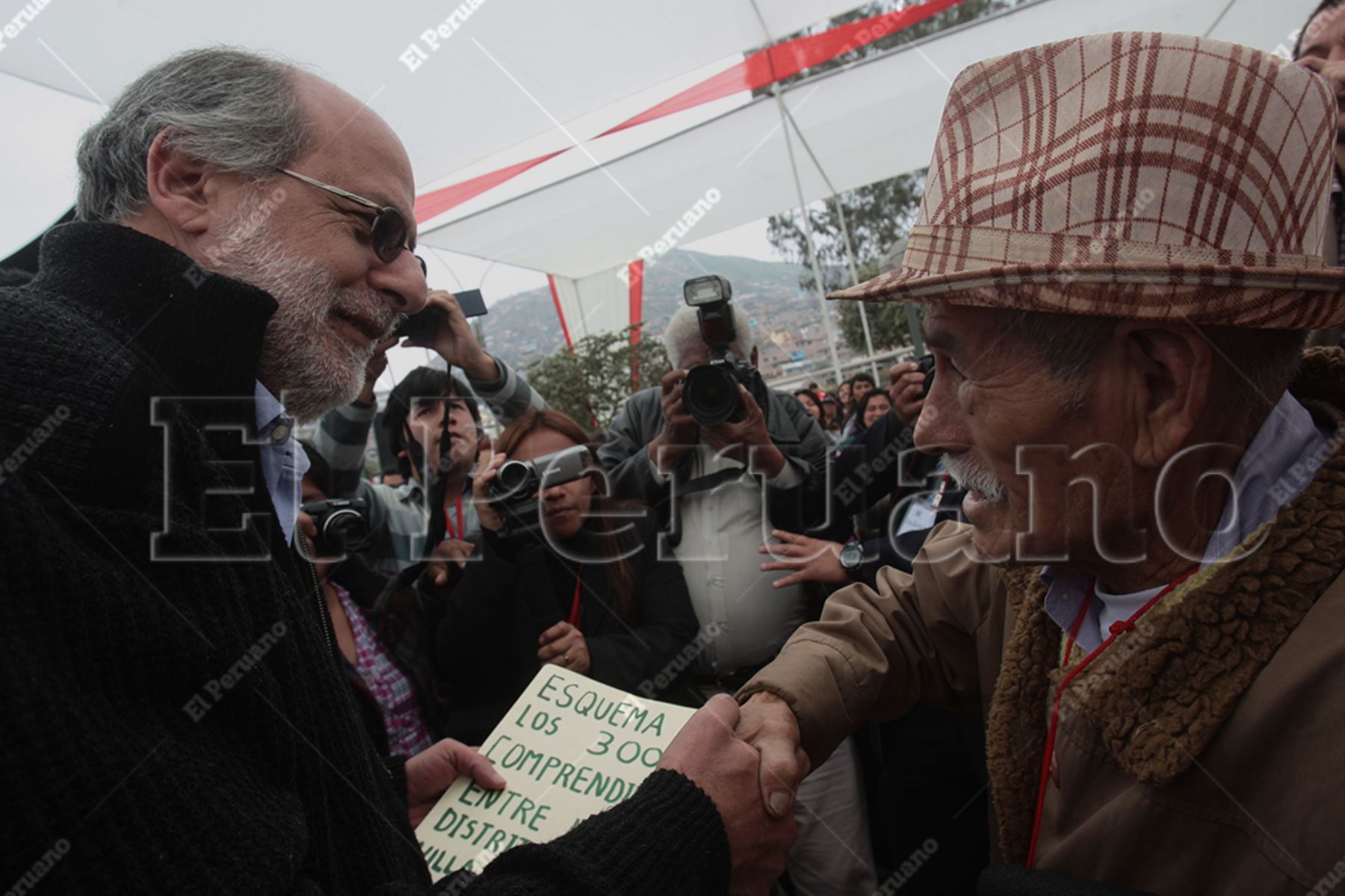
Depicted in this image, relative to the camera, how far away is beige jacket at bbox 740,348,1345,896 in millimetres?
792

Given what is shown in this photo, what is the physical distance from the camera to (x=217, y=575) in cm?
88

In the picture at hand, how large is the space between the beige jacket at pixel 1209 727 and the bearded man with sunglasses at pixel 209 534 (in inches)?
16.7

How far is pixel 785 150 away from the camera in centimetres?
932

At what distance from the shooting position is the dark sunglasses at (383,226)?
4.23ft

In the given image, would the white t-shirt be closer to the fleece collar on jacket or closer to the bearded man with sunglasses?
the fleece collar on jacket

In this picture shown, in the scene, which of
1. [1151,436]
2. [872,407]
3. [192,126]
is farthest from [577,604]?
[872,407]

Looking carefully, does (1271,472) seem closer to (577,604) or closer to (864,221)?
(577,604)

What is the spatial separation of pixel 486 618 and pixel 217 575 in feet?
4.35

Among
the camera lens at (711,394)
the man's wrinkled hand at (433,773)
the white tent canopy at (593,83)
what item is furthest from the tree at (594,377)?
the man's wrinkled hand at (433,773)

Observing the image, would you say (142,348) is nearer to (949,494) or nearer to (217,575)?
(217,575)

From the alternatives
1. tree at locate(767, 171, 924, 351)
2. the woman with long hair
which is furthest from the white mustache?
tree at locate(767, 171, 924, 351)

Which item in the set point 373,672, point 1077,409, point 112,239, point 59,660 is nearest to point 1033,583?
point 1077,409

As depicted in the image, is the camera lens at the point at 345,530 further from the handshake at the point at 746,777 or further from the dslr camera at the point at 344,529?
the handshake at the point at 746,777

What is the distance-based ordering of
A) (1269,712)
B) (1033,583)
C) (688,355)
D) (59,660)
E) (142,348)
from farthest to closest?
(688,355) < (1033,583) < (142,348) < (1269,712) < (59,660)
